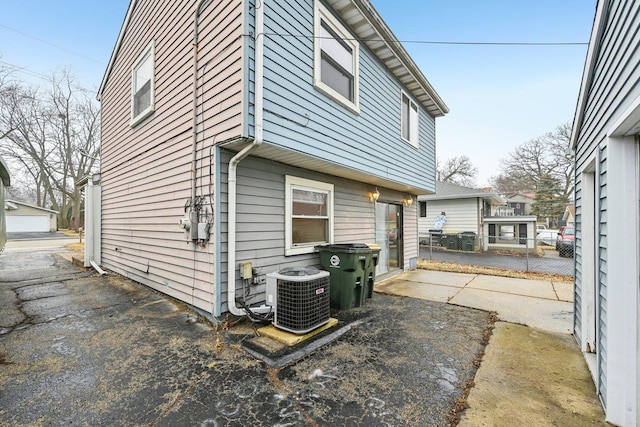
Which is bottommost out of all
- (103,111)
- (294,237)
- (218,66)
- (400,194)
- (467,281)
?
(467,281)

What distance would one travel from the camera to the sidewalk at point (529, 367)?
205cm

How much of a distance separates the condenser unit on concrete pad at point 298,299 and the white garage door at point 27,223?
36.2 metres

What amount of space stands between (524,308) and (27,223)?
3899 cm

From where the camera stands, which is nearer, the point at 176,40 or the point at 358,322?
the point at 358,322

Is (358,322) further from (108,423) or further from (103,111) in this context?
(103,111)

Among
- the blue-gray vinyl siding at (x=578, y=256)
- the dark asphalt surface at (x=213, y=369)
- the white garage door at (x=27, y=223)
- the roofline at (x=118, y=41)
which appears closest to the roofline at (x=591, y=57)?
the blue-gray vinyl siding at (x=578, y=256)

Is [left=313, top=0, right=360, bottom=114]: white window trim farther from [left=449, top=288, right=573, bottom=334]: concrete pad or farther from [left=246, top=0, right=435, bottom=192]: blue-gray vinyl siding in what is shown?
[left=449, top=288, right=573, bottom=334]: concrete pad

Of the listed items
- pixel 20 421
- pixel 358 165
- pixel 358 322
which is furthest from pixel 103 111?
→ pixel 358 322

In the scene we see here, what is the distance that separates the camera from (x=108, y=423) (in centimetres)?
192

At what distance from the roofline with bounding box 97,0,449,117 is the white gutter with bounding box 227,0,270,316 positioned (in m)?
2.00

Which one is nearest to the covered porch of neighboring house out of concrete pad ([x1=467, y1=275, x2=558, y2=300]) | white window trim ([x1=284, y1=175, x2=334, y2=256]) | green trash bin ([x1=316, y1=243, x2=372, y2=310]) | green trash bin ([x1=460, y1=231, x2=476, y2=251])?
green trash bin ([x1=460, y1=231, x2=476, y2=251])

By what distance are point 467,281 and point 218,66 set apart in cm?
700

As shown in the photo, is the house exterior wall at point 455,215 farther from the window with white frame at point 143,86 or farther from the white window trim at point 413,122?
the window with white frame at point 143,86

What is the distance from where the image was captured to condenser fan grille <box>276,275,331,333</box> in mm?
3264
